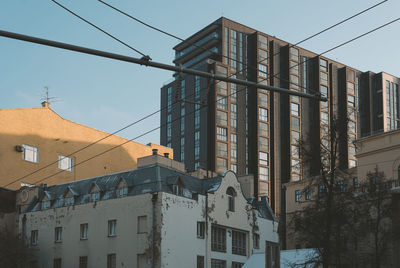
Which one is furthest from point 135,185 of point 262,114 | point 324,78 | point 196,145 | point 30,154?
point 324,78

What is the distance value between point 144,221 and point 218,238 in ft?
23.6

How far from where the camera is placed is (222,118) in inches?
4072

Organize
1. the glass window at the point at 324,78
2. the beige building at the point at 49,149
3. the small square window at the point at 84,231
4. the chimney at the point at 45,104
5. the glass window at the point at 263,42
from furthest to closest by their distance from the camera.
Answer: the glass window at the point at 324,78 → the glass window at the point at 263,42 → the chimney at the point at 45,104 → the beige building at the point at 49,149 → the small square window at the point at 84,231

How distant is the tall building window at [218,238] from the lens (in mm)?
46750

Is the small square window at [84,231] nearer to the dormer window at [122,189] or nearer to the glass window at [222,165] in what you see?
the dormer window at [122,189]

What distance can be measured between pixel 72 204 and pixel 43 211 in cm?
316

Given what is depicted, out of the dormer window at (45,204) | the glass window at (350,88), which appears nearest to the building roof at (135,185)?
the dormer window at (45,204)

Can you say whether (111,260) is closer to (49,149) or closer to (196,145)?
(49,149)

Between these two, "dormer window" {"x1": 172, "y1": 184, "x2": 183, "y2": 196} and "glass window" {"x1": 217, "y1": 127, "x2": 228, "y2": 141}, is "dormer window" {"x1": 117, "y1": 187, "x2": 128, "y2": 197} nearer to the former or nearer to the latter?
"dormer window" {"x1": 172, "y1": 184, "x2": 183, "y2": 196}

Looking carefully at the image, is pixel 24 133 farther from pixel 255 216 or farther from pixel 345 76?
pixel 345 76

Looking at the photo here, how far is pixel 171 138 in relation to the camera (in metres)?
112

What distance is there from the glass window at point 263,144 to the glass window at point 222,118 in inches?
286

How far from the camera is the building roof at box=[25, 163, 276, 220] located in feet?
148

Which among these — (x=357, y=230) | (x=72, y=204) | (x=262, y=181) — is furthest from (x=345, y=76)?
(x=357, y=230)
